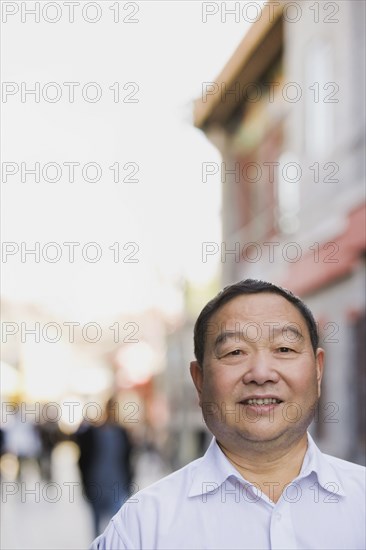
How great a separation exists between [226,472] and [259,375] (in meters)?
0.23

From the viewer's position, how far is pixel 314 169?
1728cm

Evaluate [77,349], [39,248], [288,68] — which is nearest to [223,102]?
[288,68]

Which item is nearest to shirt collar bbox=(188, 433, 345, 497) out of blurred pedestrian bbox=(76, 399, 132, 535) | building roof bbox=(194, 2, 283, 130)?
blurred pedestrian bbox=(76, 399, 132, 535)

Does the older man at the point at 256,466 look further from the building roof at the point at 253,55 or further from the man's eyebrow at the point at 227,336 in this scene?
the building roof at the point at 253,55

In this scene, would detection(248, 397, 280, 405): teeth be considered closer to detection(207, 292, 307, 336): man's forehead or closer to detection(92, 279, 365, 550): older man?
detection(92, 279, 365, 550): older man

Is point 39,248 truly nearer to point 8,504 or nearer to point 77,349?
point 8,504

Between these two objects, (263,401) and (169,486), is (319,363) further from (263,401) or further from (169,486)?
(169,486)

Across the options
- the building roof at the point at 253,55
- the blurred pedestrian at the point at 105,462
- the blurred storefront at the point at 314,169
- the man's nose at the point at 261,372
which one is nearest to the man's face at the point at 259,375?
the man's nose at the point at 261,372

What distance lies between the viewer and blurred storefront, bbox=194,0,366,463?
1534 cm

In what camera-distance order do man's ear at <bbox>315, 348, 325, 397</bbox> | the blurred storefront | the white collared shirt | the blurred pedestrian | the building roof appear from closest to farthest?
the white collared shirt
man's ear at <bbox>315, 348, 325, 397</bbox>
the blurred pedestrian
the blurred storefront
the building roof

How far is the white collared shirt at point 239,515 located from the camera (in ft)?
8.45

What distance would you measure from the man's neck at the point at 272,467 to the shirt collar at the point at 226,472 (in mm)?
24

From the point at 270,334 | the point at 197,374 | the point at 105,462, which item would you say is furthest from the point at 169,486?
the point at 105,462

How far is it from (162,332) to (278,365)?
99.8 ft
